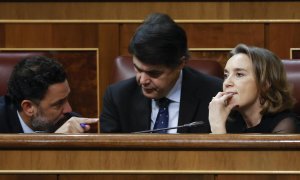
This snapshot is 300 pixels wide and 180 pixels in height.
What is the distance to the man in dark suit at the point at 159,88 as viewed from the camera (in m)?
1.25

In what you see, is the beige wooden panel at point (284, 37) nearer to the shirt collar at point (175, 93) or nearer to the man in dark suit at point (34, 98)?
the shirt collar at point (175, 93)

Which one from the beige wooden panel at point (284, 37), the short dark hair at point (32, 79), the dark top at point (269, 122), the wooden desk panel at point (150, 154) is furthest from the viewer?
the beige wooden panel at point (284, 37)

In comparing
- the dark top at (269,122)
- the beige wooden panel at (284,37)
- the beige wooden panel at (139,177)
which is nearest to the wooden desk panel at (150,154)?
the beige wooden panel at (139,177)

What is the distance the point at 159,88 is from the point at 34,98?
0.80 ft

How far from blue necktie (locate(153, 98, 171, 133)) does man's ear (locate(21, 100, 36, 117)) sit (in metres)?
0.24

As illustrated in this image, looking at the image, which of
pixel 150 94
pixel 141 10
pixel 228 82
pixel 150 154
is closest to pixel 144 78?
pixel 150 94

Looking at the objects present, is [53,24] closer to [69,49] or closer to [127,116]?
[69,49]

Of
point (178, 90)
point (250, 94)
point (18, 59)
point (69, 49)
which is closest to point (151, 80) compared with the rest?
point (178, 90)

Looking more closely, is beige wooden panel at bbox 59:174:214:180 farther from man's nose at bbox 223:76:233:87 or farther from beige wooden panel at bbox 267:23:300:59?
beige wooden panel at bbox 267:23:300:59

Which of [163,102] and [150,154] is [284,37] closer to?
[163,102]

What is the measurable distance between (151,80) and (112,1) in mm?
518

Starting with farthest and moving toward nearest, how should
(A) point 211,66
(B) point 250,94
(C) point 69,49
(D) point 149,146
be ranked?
(C) point 69,49 → (A) point 211,66 → (B) point 250,94 → (D) point 149,146

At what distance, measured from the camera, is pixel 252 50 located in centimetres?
128

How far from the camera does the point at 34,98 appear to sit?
1341mm
